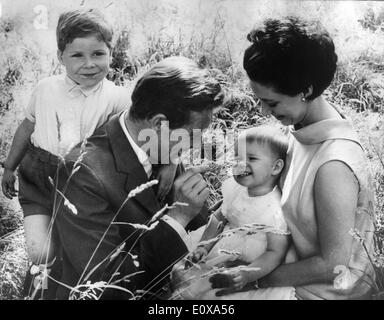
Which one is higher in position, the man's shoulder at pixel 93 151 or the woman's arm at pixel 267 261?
the man's shoulder at pixel 93 151

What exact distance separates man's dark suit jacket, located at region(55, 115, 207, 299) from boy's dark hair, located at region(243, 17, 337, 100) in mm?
721

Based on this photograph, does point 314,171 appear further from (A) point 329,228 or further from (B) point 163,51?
(B) point 163,51

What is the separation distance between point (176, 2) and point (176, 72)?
418 mm

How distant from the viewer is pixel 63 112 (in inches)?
133

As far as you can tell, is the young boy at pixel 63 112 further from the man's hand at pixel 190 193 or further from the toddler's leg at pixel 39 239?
the man's hand at pixel 190 193

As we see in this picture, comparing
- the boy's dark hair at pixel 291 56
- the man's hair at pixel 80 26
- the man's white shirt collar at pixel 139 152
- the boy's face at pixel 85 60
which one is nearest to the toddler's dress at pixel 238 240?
the man's white shirt collar at pixel 139 152

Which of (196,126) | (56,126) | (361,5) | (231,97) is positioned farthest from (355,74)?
(56,126)

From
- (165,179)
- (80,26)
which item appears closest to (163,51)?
(80,26)

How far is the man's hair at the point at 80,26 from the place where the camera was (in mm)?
3365

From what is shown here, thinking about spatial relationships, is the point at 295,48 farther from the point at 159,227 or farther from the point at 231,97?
the point at 159,227

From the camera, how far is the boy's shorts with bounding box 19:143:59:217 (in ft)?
11.0

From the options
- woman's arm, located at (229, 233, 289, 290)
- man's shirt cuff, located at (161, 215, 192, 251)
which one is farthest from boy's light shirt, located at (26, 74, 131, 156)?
woman's arm, located at (229, 233, 289, 290)

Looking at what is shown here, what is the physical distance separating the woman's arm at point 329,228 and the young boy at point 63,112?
1.01 meters

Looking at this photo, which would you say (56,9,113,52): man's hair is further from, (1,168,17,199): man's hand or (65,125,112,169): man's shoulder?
(1,168,17,199): man's hand
